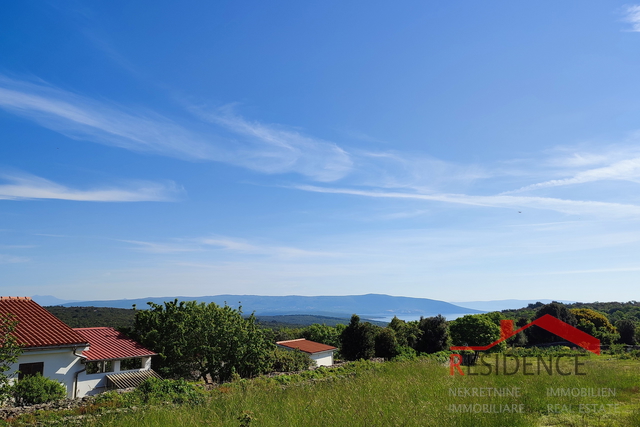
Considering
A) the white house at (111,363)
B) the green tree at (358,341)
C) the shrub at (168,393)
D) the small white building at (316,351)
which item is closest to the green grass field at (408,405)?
the shrub at (168,393)

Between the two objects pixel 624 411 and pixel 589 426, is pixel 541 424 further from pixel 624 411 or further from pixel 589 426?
pixel 624 411

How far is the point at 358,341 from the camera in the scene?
32.8 meters

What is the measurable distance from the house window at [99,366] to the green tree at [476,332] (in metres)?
29.6

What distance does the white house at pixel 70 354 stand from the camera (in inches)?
603

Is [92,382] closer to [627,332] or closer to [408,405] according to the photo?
[408,405]

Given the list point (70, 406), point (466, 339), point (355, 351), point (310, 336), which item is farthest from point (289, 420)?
point (310, 336)

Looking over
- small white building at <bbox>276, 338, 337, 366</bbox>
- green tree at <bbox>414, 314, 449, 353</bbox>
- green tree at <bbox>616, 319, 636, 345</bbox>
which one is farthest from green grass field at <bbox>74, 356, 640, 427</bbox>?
green tree at <bbox>616, 319, 636, 345</bbox>

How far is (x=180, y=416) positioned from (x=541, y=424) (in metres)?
6.45

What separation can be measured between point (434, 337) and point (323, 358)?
34.0 ft

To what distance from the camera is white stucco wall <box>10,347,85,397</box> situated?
15.3 metres

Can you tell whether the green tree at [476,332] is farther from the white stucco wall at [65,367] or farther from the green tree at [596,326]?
the white stucco wall at [65,367]

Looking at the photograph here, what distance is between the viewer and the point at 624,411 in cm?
763

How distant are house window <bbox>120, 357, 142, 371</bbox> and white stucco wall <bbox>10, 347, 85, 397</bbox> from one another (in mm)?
3627

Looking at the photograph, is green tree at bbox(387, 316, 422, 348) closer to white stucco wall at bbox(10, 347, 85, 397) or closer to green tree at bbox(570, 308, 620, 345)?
green tree at bbox(570, 308, 620, 345)
